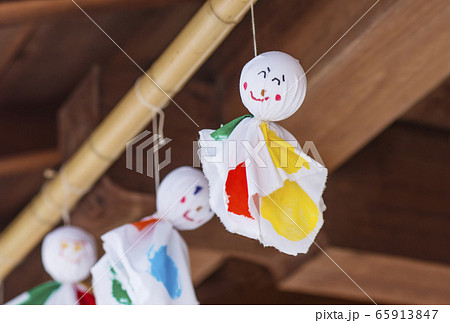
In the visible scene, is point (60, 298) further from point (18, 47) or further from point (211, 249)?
point (18, 47)

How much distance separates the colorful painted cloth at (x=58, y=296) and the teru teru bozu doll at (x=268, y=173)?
19.8 inches

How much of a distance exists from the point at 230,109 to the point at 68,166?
328mm

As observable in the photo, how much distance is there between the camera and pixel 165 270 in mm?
1292

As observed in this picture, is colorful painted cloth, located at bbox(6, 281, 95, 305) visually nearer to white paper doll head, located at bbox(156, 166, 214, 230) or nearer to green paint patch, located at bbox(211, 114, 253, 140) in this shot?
white paper doll head, located at bbox(156, 166, 214, 230)

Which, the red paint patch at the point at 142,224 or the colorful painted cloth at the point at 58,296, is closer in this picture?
the red paint patch at the point at 142,224

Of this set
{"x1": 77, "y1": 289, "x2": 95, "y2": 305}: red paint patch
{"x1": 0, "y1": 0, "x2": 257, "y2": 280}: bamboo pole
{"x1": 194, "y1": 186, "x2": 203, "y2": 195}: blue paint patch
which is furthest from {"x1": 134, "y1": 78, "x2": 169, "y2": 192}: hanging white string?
{"x1": 77, "y1": 289, "x2": 95, "y2": 305}: red paint patch

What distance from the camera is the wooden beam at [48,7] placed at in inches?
55.0

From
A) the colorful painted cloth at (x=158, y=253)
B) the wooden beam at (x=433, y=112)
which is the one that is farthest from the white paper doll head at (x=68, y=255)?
the wooden beam at (x=433, y=112)

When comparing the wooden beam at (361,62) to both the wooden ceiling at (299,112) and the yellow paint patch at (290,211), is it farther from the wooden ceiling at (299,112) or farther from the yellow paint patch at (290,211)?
the yellow paint patch at (290,211)

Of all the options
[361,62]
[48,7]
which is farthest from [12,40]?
[361,62]

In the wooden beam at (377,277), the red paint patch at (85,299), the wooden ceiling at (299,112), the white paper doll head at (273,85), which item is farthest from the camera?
the wooden beam at (377,277)

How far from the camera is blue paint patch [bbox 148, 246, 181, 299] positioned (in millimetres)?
1276
